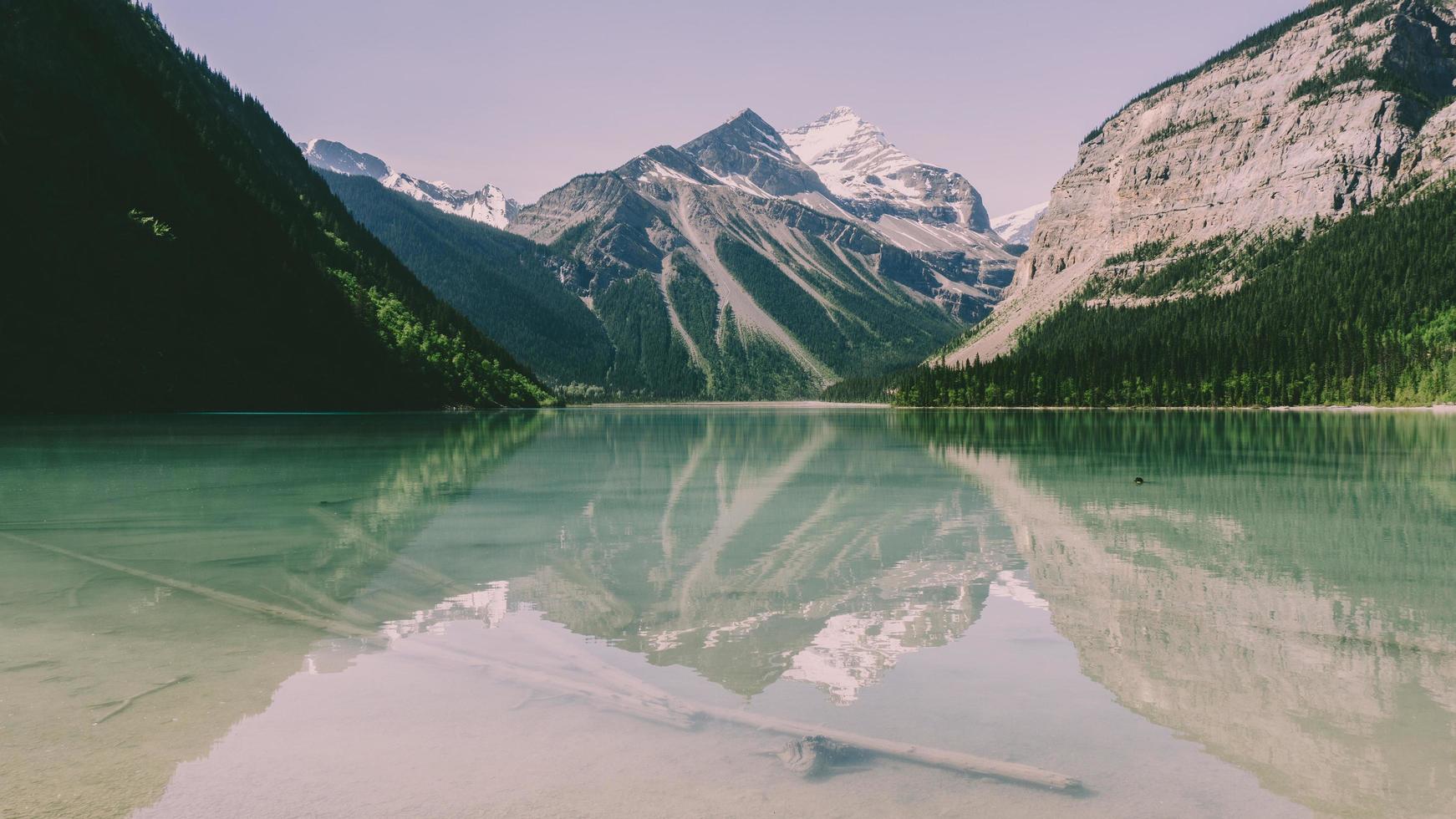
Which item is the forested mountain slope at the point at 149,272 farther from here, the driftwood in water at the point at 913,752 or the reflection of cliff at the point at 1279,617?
the driftwood in water at the point at 913,752

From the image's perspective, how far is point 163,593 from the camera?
51.4 feet

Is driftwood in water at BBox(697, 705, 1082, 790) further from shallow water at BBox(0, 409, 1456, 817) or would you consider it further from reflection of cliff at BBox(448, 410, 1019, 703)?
reflection of cliff at BBox(448, 410, 1019, 703)

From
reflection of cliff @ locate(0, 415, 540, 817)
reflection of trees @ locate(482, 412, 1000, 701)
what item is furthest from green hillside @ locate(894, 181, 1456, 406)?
reflection of cliff @ locate(0, 415, 540, 817)

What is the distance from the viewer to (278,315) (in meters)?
120

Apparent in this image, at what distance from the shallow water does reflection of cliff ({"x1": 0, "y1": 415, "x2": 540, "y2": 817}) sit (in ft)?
0.23

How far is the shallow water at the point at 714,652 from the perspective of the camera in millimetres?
8148

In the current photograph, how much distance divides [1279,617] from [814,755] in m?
9.35

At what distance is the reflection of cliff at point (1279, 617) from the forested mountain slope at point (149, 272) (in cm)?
9870

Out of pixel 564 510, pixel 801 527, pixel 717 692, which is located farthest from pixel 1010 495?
pixel 717 692

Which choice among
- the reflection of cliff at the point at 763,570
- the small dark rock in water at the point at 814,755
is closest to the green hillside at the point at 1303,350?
the reflection of cliff at the point at 763,570

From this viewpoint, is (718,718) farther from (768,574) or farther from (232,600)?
(232,600)

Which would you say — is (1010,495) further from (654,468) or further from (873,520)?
(654,468)

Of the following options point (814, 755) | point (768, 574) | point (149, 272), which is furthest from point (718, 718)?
point (149, 272)

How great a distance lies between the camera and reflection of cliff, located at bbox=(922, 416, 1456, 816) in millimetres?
8836
